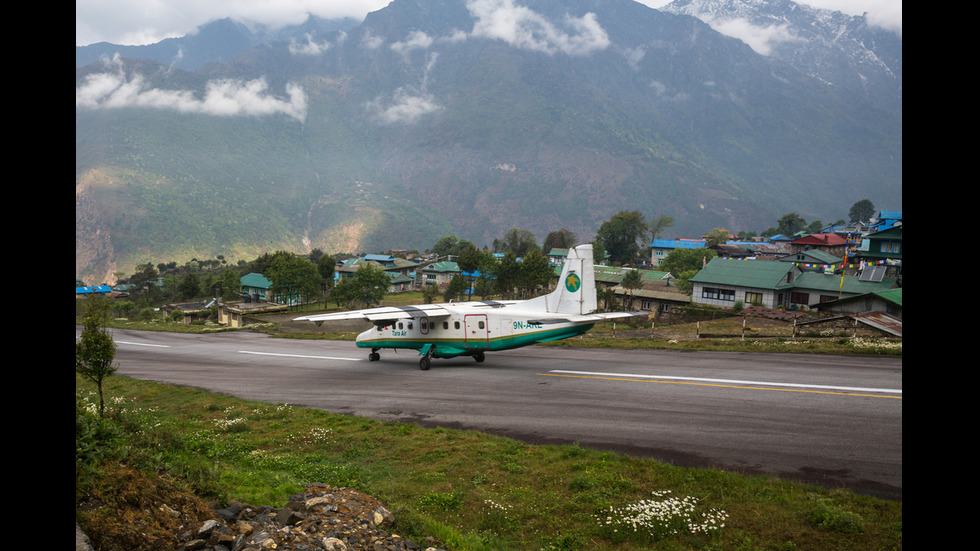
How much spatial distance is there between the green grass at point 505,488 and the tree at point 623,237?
5107 inches

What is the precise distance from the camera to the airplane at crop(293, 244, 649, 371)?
24484 millimetres

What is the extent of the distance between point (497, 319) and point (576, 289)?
4361 millimetres

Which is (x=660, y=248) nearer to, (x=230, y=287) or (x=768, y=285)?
(x=768, y=285)

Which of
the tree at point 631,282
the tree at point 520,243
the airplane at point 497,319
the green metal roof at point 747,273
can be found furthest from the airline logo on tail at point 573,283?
the tree at point 520,243

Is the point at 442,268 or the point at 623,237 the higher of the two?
the point at 623,237

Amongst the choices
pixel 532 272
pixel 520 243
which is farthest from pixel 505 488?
pixel 520 243

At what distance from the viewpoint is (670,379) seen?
20.7 m

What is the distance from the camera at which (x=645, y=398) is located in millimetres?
18172

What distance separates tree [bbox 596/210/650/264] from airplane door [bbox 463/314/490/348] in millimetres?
119394

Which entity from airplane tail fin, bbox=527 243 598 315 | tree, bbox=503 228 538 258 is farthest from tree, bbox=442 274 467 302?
tree, bbox=503 228 538 258

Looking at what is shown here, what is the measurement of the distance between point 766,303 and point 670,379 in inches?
Result: 1808

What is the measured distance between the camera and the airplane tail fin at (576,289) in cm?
2472
